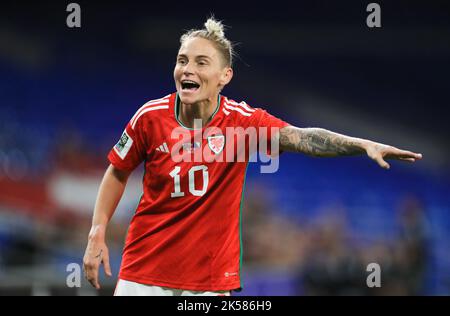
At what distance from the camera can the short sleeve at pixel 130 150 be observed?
12.2 ft

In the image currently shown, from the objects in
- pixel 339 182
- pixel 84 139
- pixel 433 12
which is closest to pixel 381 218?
pixel 339 182

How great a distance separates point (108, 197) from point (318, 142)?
44.6 inches

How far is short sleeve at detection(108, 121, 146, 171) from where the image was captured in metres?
3.71

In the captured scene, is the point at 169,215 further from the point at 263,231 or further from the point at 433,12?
the point at 433,12

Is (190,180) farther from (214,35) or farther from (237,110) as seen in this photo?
(214,35)

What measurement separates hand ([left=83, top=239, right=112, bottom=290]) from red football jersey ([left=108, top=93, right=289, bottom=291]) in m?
0.15

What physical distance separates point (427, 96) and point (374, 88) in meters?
0.85

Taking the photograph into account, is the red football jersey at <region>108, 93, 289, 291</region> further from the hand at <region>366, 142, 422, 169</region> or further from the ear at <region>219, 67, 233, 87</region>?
the hand at <region>366, 142, 422, 169</region>

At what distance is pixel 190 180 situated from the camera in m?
3.59

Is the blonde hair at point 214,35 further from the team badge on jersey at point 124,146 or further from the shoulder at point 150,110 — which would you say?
the team badge on jersey at point 124,146

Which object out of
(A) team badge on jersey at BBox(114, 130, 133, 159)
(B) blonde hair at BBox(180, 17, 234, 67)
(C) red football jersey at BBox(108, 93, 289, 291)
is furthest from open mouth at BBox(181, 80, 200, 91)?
(A) team badge on jersey at BBox(114, 130, 133, 159)

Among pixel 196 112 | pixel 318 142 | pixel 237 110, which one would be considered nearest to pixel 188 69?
pixel 196 112

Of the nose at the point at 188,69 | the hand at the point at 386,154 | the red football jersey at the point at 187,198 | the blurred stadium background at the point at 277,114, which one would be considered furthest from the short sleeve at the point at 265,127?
the blurred stadium background at the point at 277,114

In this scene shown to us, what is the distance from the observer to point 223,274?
3590mm
